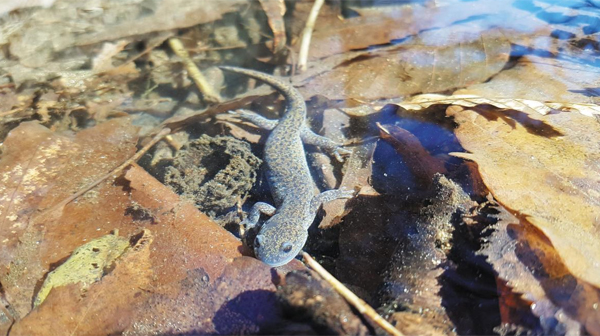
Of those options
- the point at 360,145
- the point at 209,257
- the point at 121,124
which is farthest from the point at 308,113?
the point at 209,257

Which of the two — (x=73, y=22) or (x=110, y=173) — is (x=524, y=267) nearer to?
(x=110, y=173)

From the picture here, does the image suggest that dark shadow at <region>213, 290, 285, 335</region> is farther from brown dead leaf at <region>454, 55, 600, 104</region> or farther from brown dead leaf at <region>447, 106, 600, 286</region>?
brown dead leaf at <region>454, 55, 600, 104</region>

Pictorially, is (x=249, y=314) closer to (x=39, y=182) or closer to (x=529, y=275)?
(x=529, y=275)

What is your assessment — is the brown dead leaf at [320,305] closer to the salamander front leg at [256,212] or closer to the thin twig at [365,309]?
the thin twig at [365,309]

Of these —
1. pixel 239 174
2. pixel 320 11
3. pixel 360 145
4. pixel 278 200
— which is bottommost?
pixel 278 200

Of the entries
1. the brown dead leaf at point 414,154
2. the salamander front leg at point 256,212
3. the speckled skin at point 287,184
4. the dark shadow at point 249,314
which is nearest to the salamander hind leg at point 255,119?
the speckled skin at point 287,184

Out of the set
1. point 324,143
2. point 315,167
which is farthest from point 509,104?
point 315,167
